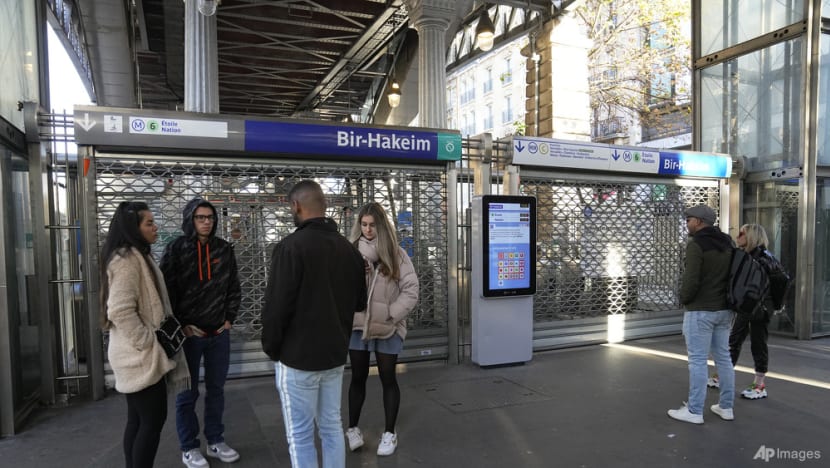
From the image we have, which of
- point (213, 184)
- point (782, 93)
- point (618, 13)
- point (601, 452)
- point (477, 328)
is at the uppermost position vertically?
point (618, 13)

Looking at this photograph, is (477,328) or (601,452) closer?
(601,452)

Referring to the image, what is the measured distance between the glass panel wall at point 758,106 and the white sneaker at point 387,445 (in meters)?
7.35

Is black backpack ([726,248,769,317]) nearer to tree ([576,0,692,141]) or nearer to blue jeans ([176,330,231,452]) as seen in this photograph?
blue jeans ([176,330,231,452])

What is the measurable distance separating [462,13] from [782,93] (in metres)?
7.35

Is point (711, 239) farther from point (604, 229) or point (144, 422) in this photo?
point (144, 422)

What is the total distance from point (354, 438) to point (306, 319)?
1597 mm

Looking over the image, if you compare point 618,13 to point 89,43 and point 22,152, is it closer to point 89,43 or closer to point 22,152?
point 89,43

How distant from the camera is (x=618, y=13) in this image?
735 inches

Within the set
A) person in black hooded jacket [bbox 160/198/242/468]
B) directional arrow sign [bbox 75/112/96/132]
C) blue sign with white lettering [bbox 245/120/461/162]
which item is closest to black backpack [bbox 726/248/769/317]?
blue sign with white lettering [bbox 245/120/461/162]

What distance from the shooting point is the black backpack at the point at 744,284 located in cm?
400

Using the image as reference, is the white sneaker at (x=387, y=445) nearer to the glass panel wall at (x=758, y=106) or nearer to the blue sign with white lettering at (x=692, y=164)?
the blue sign with white lettering at (x=692, y=164)

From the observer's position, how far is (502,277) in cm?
596

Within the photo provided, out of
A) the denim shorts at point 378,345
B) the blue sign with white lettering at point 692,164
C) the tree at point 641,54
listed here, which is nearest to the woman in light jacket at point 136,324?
the denim shorts at point 378,345

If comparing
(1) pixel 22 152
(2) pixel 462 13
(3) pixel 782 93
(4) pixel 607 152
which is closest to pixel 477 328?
(4) pixel 607 152
